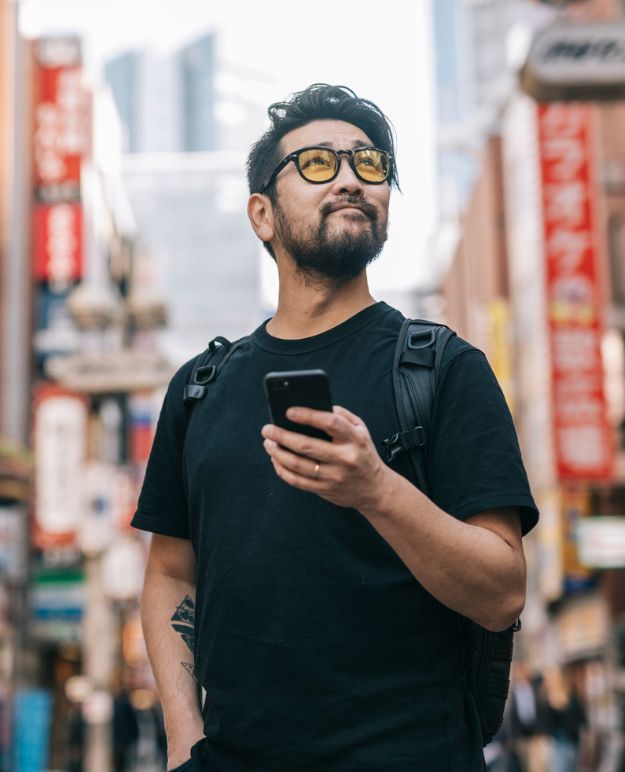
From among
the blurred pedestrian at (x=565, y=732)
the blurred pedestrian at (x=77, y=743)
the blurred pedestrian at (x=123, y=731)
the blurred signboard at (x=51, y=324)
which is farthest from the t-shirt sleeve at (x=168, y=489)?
the blurred signboard at (x=51, y=324)

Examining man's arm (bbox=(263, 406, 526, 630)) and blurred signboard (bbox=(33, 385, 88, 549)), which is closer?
man's arm (bbox=(263, 406, 526, 630))

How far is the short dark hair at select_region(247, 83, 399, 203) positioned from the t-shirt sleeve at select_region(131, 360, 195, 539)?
533mm

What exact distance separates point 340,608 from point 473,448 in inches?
15.8

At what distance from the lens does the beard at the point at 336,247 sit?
2.83 metres

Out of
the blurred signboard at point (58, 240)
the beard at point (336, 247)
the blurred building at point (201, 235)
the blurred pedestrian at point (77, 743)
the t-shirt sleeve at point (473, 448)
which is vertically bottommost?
the blurred pedestrian at point (77, 743)

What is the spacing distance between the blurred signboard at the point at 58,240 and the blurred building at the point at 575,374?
41.5ft

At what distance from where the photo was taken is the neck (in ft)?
9.53

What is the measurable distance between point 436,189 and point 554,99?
16267 centimetres

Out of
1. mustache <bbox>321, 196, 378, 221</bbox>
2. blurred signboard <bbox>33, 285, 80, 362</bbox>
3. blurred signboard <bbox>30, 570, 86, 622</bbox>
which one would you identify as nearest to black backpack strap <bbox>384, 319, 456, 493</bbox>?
mustache <bbox>321, 196, 378, 221</bbox>

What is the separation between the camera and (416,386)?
2.60 metres

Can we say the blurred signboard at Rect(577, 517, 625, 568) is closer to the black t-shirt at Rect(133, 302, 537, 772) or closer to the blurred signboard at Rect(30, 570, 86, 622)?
the blurred signboard at Rect(30, 570, 86, 622)

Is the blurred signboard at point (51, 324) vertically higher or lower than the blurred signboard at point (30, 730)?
higher

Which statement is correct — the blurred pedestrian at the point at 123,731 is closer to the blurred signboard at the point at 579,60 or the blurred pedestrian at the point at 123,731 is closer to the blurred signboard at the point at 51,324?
the blurred signboard at the point at 579,60

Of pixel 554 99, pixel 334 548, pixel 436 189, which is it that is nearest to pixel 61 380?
pixel 554 99
